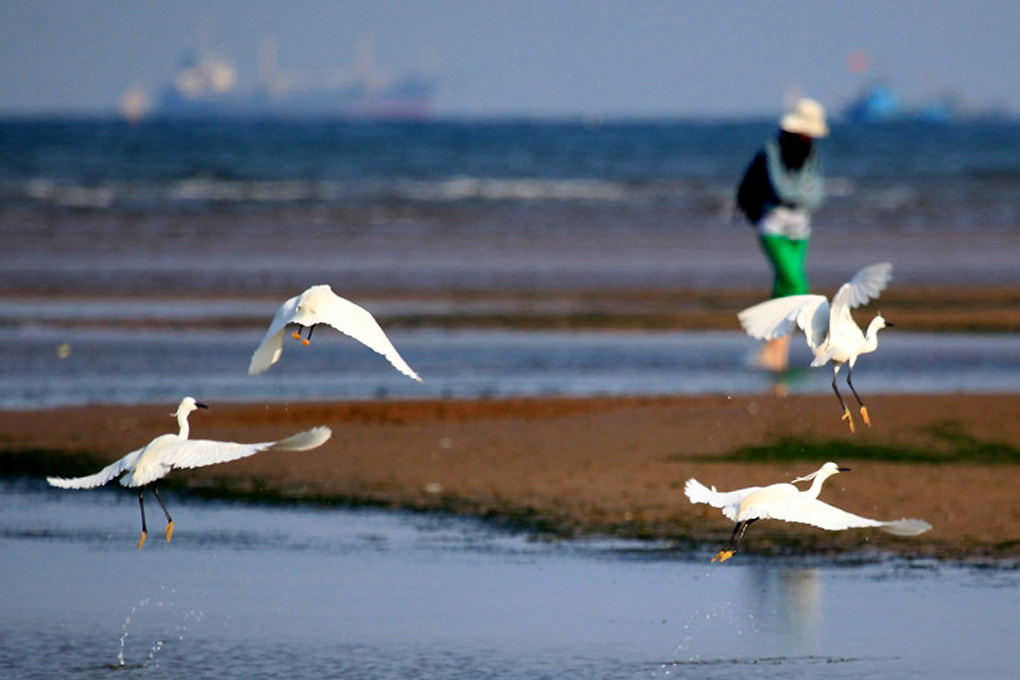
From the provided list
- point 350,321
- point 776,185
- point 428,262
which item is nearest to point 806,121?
point 776,185

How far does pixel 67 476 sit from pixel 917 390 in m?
6.18

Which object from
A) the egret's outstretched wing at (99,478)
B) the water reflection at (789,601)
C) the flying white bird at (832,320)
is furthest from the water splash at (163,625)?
the flying white bird at (832,320)

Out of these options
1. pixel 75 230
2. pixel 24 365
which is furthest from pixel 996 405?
pixel 75 230

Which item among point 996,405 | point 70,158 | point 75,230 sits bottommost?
point 996,405

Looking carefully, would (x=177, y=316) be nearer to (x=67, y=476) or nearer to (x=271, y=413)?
(x=271, y=413)

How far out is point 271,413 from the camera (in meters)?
12.7

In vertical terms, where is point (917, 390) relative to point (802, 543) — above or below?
above

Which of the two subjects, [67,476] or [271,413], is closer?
[67,476]

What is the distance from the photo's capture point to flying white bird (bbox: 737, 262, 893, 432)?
8383mm

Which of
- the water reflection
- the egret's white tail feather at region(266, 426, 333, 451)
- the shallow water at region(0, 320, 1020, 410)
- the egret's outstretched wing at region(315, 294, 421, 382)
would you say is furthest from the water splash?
the shallow water at region(0, 320, 1020, 410)

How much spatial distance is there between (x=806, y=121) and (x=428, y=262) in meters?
13.0

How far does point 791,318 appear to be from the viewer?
904 cm

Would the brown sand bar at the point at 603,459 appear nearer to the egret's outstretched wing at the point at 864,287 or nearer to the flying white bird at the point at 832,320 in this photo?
the flying white bird at the point at 832,320

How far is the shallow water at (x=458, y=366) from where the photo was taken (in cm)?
1364
